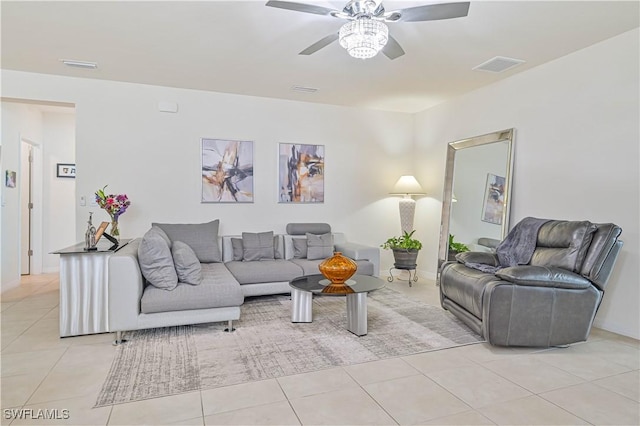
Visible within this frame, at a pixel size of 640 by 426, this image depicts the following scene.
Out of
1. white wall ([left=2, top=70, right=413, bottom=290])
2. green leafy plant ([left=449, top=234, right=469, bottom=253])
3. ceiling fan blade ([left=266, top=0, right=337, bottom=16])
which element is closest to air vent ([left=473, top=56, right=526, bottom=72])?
white wall ([left=2, top=70, right=413, bottom=290])

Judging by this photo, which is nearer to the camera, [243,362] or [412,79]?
[243,362]

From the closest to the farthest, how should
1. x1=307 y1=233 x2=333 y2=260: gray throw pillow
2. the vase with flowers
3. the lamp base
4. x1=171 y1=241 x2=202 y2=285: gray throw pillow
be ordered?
1. x1=171 y1=241 x2=202 y2=285: gray throw pillow
2. the vase with flowers
3. x1=307 y1=233 x2=333 y2=260: gray throw pillow
4. the lamp base

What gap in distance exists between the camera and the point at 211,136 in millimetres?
5375

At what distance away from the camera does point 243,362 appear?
285 centimetres

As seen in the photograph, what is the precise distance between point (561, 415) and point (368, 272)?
293cm

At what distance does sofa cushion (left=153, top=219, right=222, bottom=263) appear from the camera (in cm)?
467

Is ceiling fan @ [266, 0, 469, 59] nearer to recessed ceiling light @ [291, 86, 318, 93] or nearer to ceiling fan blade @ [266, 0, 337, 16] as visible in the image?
ceiling fan blade @ [266, 0, 337, 16]

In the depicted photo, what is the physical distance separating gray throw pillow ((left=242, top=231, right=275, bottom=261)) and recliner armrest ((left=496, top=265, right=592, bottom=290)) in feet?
9.33

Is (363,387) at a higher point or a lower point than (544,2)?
lower

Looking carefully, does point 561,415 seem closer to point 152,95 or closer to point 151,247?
point 151,247

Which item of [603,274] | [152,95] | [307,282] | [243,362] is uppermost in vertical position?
[152,95]

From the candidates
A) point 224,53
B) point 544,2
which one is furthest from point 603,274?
point 224,53

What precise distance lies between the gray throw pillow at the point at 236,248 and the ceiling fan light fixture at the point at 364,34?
3.00 meters

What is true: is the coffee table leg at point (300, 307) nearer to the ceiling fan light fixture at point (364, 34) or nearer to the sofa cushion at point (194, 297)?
the sofa cushion at point (194, 297)
